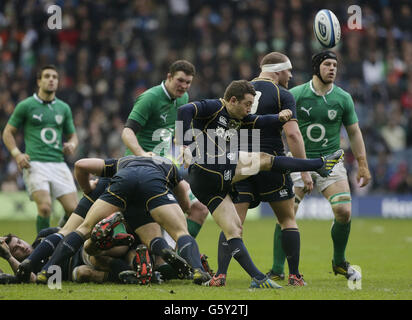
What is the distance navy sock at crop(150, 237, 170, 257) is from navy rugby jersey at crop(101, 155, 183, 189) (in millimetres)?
679

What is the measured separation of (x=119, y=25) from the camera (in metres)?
22.0

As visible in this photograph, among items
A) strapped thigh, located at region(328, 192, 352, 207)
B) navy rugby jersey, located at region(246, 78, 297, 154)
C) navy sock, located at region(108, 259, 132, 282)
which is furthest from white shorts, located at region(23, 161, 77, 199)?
strapped thigh, located at region(328, 192, 352, 207)

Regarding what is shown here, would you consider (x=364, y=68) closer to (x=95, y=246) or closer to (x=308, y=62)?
(x=308, y=62)

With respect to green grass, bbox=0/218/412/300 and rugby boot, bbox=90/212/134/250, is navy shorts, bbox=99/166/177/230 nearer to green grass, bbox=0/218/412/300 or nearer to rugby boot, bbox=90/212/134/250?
rugby boot, bbox=90/212/134/250

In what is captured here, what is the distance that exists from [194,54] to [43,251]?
15.3 meters

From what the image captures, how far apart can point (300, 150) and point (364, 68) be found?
14.2m

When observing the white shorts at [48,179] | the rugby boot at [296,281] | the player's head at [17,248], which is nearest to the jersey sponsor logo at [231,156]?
the rugby boot at [296,281]

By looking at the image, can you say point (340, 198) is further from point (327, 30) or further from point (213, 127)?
point (327, 30)

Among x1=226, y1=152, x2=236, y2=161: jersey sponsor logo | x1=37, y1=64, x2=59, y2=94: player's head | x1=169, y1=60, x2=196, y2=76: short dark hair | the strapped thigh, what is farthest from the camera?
x1=37, y1=64, x2=59, y2=94: player's head

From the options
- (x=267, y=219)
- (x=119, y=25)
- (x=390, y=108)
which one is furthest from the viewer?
(x=119, y=25)

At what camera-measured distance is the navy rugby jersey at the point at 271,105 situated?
23.0 ft

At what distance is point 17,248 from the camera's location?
711cm

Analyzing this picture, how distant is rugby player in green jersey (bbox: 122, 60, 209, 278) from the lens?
8.24 m
